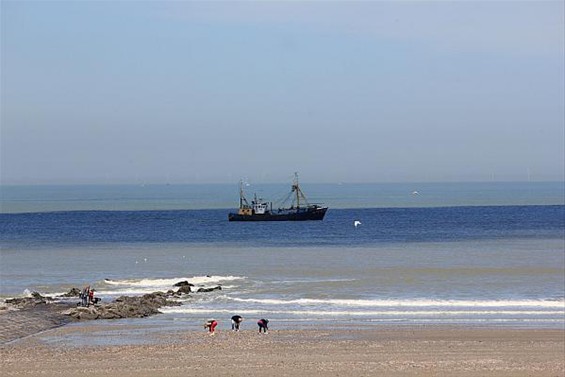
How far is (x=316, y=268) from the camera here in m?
49.5

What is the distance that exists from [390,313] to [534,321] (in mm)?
4994

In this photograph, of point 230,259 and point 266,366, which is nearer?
point 266,366

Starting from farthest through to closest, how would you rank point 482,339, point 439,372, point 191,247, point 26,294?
point 191,247, point 26,294, point 482,339, point 439,372

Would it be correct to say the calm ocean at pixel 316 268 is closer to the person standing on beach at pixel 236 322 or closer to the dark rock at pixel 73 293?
the dark rock at pixel 73 293

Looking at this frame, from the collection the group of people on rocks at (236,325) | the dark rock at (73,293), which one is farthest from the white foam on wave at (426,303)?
the dark rock at (73,293)

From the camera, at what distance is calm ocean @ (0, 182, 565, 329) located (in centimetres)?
3206

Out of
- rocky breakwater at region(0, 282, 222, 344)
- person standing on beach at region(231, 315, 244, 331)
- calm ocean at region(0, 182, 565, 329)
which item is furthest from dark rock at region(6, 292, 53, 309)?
person standing on beach at region(231, 315, 244, 331)

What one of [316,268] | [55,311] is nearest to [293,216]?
[316,268]

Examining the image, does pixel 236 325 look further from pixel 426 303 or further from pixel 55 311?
pixel 426 303

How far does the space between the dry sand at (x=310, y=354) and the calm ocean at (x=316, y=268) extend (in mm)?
2531

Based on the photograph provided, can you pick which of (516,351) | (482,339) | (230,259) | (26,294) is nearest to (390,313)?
(482,339)

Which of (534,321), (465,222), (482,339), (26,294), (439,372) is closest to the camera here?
(439,372)

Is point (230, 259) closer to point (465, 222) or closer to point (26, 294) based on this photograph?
point (26, 294)

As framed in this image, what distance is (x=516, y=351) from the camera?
2334cm
